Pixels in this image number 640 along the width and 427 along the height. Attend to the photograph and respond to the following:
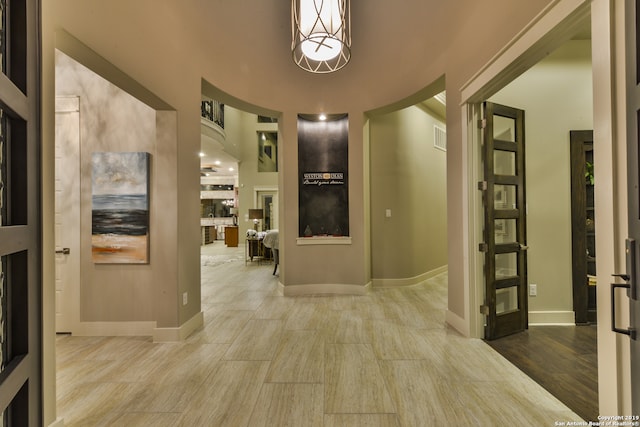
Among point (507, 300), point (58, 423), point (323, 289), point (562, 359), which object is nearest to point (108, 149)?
point (58, 423)

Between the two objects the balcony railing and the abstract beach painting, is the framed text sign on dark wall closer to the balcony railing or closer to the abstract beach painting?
the abstract beach painting

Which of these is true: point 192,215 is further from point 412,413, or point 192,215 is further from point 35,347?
point 412,413

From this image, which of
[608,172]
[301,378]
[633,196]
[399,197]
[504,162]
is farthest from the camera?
[399,197]

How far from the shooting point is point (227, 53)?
3705 millimetres

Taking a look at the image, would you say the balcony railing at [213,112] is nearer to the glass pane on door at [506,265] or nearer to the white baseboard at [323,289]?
the white baseboard at [323,289]

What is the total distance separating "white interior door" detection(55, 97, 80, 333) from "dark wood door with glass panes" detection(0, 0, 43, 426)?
2195 millimetres

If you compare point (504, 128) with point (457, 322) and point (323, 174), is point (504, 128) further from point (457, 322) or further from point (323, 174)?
point (323, 174)

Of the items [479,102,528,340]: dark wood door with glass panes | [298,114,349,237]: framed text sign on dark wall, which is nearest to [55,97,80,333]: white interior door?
[298,114,349,237]: framed text sign on dark wall

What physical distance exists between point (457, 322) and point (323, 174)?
2828mm

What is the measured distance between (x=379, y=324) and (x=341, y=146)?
110 inches

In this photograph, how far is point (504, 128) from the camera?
3.12 metres

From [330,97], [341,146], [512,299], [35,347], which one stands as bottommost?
[512,299]

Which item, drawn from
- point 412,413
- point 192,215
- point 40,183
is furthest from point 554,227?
point 40,183

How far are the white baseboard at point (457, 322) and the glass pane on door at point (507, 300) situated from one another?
0.38 metres
